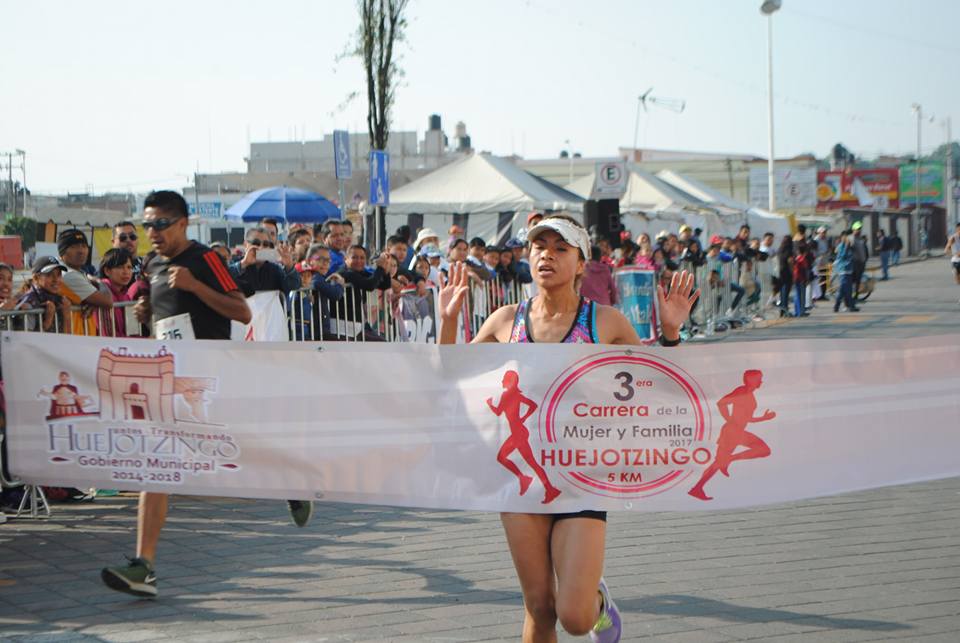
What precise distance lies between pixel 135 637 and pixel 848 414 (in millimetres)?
3282

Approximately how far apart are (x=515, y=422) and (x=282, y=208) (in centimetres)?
1739

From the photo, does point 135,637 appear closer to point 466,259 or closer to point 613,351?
point 613,351

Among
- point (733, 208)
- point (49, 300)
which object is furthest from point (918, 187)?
point (49, 300)

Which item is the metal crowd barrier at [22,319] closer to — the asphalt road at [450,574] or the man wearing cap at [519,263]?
the asphalt road at [450,574]

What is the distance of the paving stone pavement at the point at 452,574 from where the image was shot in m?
5.52

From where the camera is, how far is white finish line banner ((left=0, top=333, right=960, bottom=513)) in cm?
Result: 499

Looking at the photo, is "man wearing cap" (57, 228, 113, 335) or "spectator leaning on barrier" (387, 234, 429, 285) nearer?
"man wearing cap" (57, 228, 113, 335)

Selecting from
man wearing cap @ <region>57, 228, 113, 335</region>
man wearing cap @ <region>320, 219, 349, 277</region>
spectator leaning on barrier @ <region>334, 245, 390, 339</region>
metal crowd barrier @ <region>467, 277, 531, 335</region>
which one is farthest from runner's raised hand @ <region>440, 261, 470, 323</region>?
metal crowd barrier @ <region>467, 277, 531, 335</region>

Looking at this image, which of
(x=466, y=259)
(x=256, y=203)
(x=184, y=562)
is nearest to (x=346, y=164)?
(x=466, y=259)

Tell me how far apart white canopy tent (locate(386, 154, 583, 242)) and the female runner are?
20.5 m

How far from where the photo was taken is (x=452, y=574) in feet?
21.4

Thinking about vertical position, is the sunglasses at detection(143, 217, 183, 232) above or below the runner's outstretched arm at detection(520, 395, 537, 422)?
above

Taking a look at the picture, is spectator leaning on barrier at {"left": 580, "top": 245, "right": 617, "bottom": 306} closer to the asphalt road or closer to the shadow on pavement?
the asphalt road

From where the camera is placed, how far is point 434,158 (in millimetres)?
83500
